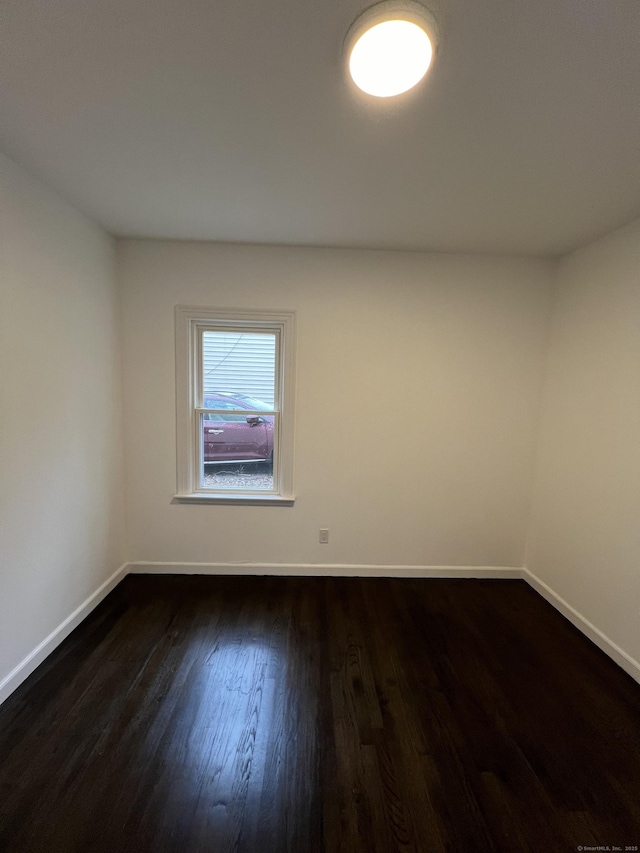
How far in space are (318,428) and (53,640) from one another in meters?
2.04

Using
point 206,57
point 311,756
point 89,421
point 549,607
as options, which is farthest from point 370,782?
point 206,57

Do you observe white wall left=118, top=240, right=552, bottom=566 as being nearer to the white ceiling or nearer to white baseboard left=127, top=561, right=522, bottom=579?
white baseboard left=127, top=561, right=522, bottom=579

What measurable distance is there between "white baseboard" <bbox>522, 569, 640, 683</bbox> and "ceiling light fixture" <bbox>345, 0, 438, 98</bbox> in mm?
2882

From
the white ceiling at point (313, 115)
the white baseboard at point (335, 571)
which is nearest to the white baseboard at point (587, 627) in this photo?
the white baseboard at point (335, 571)

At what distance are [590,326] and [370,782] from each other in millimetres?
2746

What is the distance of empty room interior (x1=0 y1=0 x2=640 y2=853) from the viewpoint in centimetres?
116

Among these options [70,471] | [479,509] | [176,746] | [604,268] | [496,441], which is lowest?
[176,746]

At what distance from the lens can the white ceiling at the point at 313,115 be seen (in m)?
0.95

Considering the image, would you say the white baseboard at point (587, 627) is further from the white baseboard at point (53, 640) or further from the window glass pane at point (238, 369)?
the white baseboard at point (53, 640)

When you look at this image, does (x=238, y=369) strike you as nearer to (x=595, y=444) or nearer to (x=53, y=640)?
(x=53, y=640)

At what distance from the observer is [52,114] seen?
131 centimetres

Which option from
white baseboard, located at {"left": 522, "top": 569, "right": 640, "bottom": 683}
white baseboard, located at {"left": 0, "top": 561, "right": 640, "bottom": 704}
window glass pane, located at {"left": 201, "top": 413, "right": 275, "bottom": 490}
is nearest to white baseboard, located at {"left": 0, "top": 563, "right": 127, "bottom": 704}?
white baseboard, located at {"left": 0, "top": 561, "right": 640, "bottom": 704}

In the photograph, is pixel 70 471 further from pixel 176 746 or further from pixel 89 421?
pixel 176 746

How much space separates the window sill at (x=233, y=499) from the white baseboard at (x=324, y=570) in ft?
1.65
